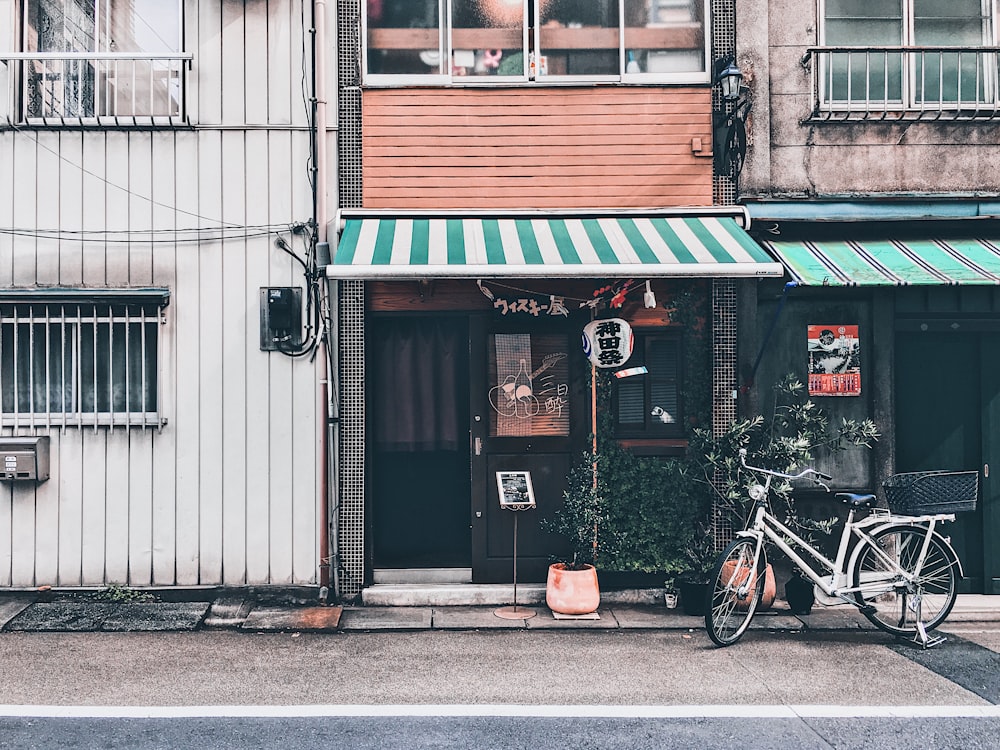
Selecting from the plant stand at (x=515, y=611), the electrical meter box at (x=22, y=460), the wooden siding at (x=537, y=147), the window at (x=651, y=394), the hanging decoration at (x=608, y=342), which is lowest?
the plant stand at (x=515, y=611)

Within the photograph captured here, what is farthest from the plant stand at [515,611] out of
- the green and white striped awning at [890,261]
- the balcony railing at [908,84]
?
the balcony railing at [908,84]

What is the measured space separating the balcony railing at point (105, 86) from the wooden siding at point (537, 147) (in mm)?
2019

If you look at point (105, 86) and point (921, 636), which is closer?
point (921, 636)

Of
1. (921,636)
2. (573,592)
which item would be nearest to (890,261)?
(921,636)

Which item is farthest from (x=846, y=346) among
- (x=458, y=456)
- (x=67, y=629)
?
(x=67, y=629)

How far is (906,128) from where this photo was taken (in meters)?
9.24

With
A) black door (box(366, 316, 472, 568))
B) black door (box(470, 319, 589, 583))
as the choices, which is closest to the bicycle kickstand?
black door (box(470, 319, 589, 583))

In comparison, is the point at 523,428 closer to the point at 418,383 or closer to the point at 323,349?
the point at 418,383

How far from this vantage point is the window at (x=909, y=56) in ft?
30.6

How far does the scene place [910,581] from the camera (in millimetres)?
7715

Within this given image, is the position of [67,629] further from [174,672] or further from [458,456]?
[458,456]

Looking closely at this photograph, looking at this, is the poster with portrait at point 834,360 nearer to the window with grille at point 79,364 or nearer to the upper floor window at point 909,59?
the upper floor window at point 909,59

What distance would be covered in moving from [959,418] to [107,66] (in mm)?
9387

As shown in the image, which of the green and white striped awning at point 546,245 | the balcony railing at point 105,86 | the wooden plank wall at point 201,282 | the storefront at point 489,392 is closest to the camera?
the green and white striped awning at point 546,245
